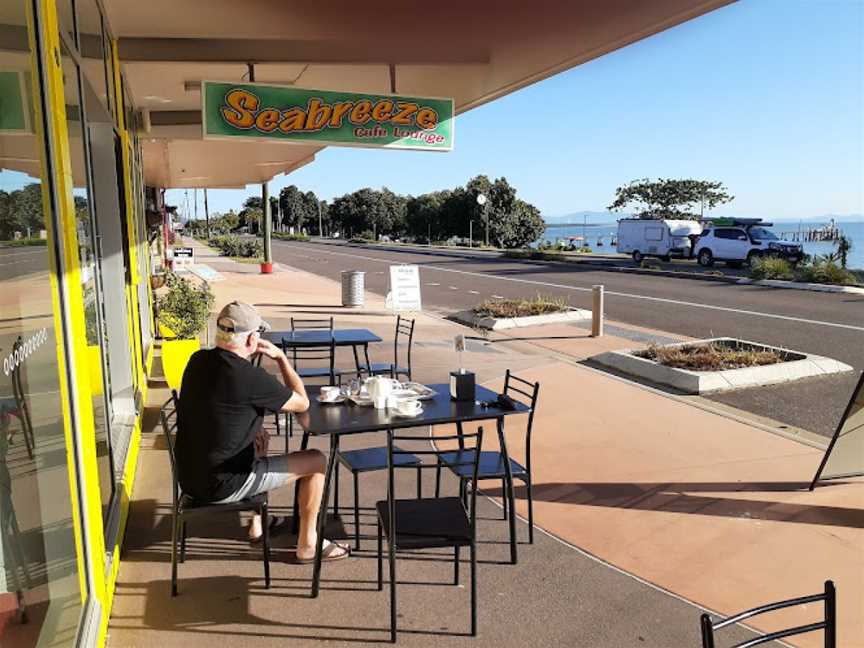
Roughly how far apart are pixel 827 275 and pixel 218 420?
22439 mm

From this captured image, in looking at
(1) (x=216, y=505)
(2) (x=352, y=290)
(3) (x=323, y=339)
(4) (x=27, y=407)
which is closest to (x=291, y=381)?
(1) (x=216, y=505)

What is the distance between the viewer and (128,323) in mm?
6664

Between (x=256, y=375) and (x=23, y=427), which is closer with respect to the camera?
(x=23, y=427)

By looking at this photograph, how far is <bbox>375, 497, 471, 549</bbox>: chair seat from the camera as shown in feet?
11.6

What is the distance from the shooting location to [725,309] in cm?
1716

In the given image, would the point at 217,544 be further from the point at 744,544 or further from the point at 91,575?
the point at 744,544

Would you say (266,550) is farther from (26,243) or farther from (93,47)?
(93,47)

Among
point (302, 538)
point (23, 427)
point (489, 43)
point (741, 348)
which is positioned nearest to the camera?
point (23, 427)

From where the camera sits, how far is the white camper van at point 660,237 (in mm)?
32625

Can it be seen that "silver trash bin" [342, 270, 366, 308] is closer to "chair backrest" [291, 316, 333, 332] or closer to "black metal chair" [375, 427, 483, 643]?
"chair backrest" [291, 316, 333, 332]

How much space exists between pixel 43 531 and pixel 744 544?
13.1 ft

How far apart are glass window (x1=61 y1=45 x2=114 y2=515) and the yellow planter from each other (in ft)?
9.42

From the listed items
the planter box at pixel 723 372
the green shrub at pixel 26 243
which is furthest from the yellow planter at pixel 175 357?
the planter box at pixel 723 372

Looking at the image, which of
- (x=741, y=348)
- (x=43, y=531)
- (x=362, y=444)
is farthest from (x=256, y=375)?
(x=741, y=348)
